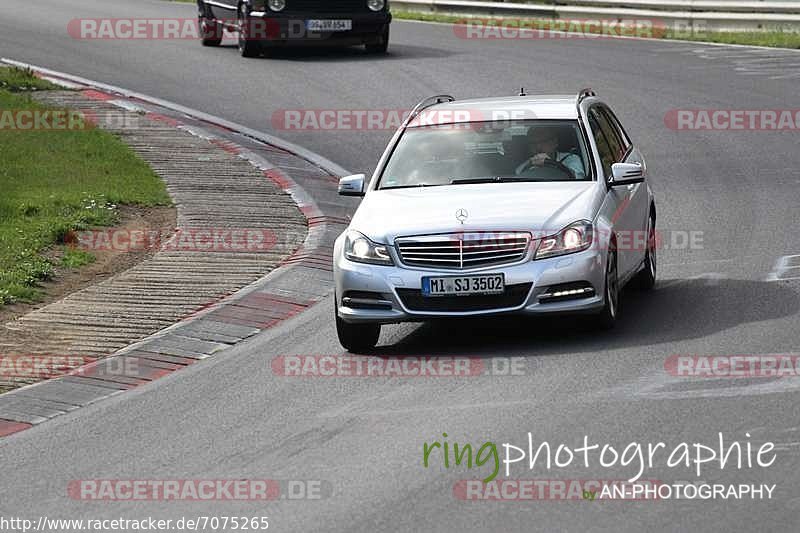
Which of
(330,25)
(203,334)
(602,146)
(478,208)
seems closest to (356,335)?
(478,208)

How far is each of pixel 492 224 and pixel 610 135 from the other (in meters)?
2.39

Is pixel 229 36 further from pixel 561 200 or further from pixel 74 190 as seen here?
pixel 561 200

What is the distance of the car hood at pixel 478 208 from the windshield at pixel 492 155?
0.64ft

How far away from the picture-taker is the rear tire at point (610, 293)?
35.8 ft

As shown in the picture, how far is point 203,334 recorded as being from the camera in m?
11.8

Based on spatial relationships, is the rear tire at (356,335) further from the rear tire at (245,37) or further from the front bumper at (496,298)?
the rear tire at (245,37)

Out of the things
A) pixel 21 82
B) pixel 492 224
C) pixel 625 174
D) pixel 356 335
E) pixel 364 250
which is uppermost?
pixel 21 82

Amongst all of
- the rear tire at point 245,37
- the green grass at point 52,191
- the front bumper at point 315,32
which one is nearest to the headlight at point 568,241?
the green grass at point 52,191

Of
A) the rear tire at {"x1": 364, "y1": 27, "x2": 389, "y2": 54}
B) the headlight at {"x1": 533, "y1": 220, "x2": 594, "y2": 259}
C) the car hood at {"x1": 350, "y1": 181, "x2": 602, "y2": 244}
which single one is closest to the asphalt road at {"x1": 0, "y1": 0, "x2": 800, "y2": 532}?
the headlight at {"x1": 533, "y1": 220, "x2": 594, "y2": 259}

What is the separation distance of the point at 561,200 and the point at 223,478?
3.83 m

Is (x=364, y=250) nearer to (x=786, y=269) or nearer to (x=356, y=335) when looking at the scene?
(x=356, y=335)

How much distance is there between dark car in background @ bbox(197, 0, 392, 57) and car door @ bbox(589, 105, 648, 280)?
1408cm

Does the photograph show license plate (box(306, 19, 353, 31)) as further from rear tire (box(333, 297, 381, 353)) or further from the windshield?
rear tire (box(333, 297, 381, 353))

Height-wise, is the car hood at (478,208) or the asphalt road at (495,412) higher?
the car hood at (478,208)
